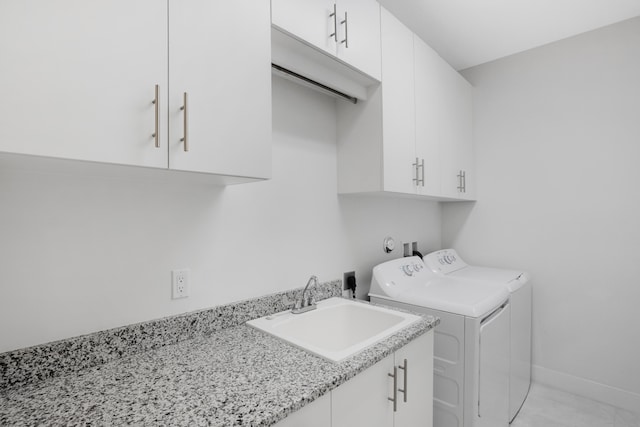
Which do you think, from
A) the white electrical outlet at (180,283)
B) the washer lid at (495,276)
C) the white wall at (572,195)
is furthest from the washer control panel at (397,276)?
the white electrical outlet at (180,283)

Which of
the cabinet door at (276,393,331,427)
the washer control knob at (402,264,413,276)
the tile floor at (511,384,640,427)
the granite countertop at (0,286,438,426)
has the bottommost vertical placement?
the tile floor at (511,384,640,427)

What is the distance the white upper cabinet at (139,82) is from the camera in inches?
26.5

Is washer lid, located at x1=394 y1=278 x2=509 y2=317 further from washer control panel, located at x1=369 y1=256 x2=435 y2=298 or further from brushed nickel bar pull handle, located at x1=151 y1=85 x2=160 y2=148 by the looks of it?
brushed nickel bar pull handle, located at x1=151 y1=85 x2=160 y2=148

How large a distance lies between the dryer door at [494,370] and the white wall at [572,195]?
2.70 ft

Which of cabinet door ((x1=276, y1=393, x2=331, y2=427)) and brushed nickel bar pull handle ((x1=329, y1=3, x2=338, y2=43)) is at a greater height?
brushed nickel bar pull handle ((x1=329, y1=3, x2=338, y2=43))

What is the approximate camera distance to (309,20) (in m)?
1.31

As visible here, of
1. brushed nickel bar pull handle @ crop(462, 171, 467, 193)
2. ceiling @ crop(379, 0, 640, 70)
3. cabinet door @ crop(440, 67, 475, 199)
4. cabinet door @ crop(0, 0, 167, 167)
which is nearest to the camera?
cabinet door @ crop(0, 0, 167, 167)

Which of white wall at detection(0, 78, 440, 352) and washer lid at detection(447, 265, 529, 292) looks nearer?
white wall at detection(0, 78, 440, 352)

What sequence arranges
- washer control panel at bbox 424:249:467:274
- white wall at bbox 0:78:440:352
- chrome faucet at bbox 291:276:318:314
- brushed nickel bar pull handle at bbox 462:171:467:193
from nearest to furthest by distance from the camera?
white wall at bbox 0:78:440:352, chrome faucet at bbox 291:276:318:314, washer control panel at bbox 424:249:467:274, brushed nickel bar pull handle at bbox 462:171:467:193

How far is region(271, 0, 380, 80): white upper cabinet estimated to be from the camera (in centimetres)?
124

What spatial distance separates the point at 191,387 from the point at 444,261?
2099 millimetres

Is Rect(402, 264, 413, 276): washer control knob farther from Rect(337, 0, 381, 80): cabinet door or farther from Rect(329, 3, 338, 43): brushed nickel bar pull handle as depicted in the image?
Rect(329, 3, 338, 43): brushed nickel bar pull handle

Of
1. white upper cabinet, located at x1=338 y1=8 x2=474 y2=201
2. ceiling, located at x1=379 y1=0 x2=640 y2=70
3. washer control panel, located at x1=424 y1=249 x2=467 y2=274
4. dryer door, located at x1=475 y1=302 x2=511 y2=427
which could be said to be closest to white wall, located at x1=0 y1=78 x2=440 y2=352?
white upper cabinet, located at x1=338 y1=8 x2=474 y2=201

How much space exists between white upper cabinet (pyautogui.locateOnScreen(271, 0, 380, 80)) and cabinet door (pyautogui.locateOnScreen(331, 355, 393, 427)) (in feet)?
4.11
